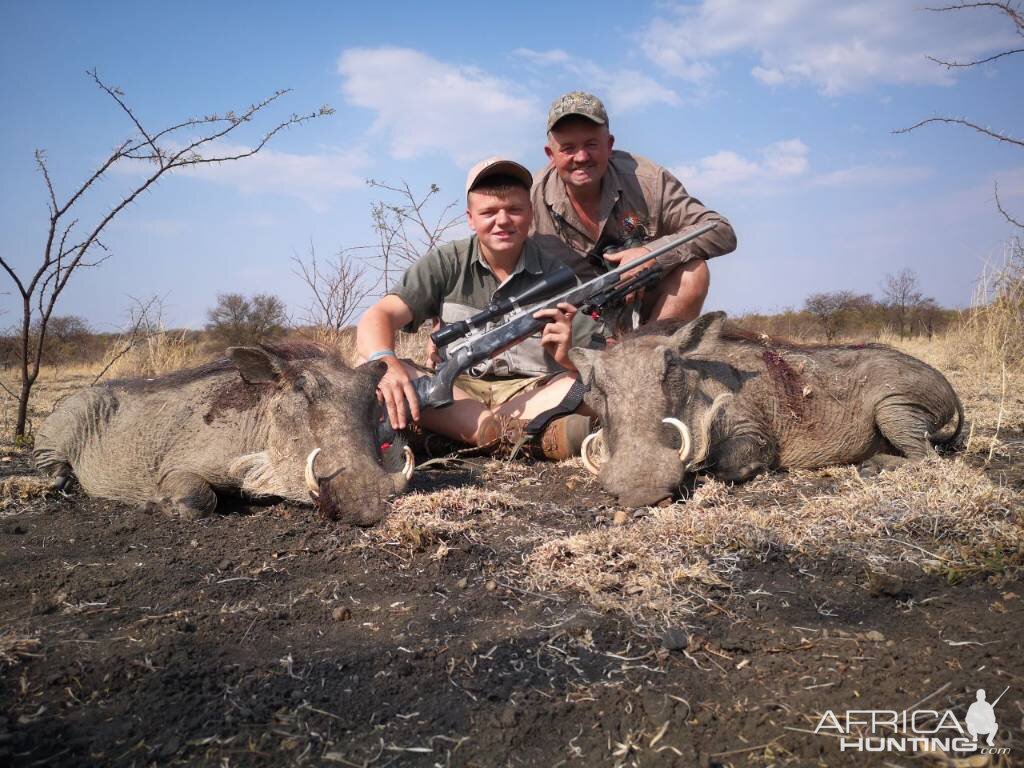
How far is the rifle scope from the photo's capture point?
173 inches

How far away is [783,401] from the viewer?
4.06 meters

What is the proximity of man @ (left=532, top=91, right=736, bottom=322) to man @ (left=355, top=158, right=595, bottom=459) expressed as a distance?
432 millimetres

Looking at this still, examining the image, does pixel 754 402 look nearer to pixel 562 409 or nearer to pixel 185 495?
pixel 562 409

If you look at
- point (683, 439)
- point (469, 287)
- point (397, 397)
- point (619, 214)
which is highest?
point (619, 214)

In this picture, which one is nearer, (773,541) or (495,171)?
(773,541)

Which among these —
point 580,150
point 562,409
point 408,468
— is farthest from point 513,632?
point 580,150

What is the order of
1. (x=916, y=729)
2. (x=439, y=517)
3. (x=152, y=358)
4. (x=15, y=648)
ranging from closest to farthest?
(x=916, y=729)
(x=15, y=648)
(x=439, y=517)
(x=152, y=358)

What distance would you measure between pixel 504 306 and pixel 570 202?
1334 millimetres

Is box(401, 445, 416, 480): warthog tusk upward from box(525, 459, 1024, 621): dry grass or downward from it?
upward

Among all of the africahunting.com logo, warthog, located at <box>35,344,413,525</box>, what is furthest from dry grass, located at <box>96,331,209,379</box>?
the africahunting.com logo

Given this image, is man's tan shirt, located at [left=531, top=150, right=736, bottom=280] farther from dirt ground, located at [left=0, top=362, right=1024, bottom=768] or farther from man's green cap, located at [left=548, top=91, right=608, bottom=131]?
dirt ground, located at [left=0, top=362, right=1024, bottom=768]

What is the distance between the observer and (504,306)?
14.6 feet

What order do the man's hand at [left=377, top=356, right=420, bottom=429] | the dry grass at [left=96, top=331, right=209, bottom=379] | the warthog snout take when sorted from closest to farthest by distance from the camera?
the warthog snout
the man's hand at [left=377, top=356, right=420, bottom=429]
the dry grass at [left=96, top=331, right=209, bottom=379]

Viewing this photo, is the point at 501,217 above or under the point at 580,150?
under
